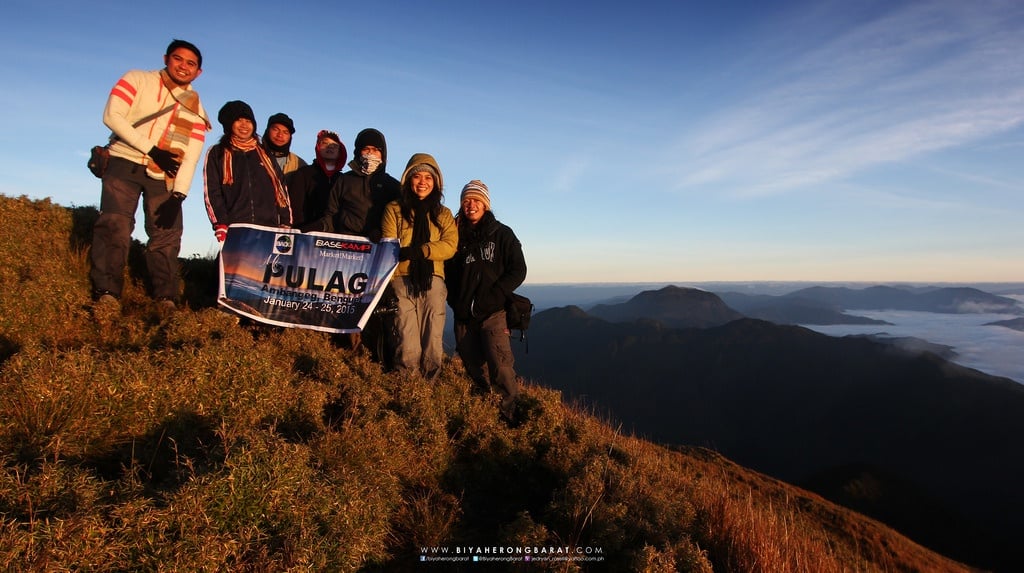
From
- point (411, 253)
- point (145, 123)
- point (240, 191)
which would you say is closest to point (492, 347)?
point (411, 253)

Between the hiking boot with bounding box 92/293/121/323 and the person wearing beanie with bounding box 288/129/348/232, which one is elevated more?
the person wearing beanie with bounding box 288/129/348/232

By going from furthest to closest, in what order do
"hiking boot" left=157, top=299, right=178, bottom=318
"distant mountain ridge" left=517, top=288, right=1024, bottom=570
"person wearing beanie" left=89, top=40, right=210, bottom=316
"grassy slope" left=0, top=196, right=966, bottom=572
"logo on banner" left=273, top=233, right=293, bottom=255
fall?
"distant mountain ridge" left=517, top=288, right=1024, bottom=570, "logo on banner" left=273, top=233, right=293, bottom=255, "hiking boot" left=157, top=299, right=178, bottom=318, "person wearing beanie" left=89, top=40, right=210, bottom=316, "grassy slope" left=0, top=196, right=966, bottom=572

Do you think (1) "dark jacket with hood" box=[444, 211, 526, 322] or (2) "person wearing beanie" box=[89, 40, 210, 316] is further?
(1) "dark jacket with hood" box=[444, 211, 526, 322]

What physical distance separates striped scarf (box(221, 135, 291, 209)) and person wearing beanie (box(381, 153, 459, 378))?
1.66 metres

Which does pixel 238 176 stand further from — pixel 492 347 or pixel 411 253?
pixel 492 347

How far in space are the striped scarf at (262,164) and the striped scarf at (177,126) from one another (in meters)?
0.45

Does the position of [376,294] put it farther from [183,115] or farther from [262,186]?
[183,115]

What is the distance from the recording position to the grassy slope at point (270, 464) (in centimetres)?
218

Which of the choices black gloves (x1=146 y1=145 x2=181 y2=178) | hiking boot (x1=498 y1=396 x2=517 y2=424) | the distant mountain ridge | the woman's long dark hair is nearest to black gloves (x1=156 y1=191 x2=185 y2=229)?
black gloves (x1=146 y1=145 x2=181 y2=178)

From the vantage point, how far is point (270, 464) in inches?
105

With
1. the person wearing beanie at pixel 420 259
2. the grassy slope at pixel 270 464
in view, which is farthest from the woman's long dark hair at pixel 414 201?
the grassy slope at pixel 270 464

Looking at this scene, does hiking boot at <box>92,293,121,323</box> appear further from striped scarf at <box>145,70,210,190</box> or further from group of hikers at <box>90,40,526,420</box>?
striped scarf at <box>145,70,210,190</box>

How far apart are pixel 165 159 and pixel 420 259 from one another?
10.4ft

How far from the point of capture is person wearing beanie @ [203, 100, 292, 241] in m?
5.82
